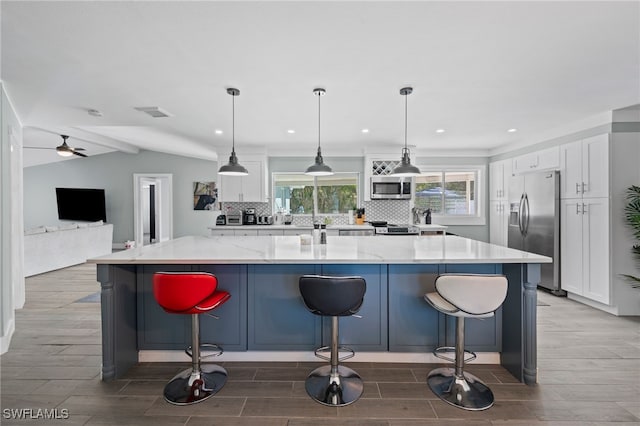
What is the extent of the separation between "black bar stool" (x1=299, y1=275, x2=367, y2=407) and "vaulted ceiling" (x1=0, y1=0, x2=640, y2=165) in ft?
5.22

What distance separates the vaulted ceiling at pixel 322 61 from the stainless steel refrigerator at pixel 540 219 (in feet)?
2.71

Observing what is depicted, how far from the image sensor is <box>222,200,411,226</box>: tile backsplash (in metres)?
6.20

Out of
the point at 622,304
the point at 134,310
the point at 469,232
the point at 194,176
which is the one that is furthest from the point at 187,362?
the point at 194,176

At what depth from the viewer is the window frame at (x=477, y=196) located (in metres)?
6.15

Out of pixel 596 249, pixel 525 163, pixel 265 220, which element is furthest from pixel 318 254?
pixel 525 163

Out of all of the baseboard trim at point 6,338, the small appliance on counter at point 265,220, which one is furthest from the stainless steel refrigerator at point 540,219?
the baseboard trim at point 6,338

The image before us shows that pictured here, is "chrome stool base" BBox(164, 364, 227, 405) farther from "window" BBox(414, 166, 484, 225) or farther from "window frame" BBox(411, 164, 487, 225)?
"window" BBox(414, 166, 484, 225)

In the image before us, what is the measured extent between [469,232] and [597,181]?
2.55 meters

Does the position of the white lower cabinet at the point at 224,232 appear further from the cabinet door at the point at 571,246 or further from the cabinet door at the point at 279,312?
the cabinet door at the point at 571,246

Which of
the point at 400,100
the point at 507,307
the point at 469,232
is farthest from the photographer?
the point at 469,232

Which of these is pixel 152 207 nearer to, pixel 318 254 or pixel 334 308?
pixel 318 254

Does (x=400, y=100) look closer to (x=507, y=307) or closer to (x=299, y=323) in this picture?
(x=507, y=307)

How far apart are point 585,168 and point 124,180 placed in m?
9.67

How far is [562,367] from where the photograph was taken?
2525 millimetres
